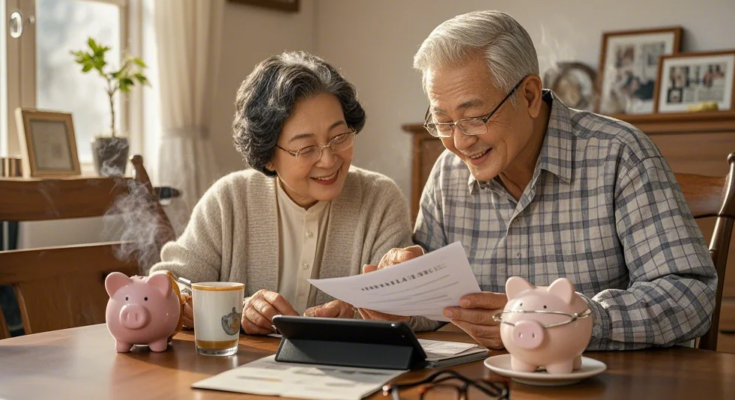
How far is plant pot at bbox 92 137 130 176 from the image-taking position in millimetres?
A: 3436

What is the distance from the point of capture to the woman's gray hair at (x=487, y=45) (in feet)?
5.58

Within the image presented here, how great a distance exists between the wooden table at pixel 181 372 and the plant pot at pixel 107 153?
1.96 m

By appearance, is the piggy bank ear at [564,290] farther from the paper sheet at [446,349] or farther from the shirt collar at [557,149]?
the shirt collar at [557,149]

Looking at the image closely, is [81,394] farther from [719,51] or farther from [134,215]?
[719,51]

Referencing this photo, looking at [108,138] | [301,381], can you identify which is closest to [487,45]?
[301,381]

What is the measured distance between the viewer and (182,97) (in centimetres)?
386

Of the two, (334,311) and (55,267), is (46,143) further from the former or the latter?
(334,311)

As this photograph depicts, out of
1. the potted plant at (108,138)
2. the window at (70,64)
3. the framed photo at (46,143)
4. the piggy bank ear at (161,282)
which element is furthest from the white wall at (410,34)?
the piggy bank ear at (161,282)

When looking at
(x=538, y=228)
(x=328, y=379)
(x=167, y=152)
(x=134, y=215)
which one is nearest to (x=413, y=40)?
(x=167, y=152)

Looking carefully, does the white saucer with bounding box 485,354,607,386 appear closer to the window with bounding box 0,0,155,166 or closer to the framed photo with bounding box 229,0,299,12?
the window with bounding box 0,0,155,166

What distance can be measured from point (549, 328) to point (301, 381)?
36 centimetres

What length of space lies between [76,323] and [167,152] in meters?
1.94

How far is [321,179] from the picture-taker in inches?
77.2

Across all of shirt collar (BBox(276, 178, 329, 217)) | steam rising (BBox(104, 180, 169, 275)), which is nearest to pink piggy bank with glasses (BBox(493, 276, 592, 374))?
shirt collar (BBox(276, 178, 329, 217))
